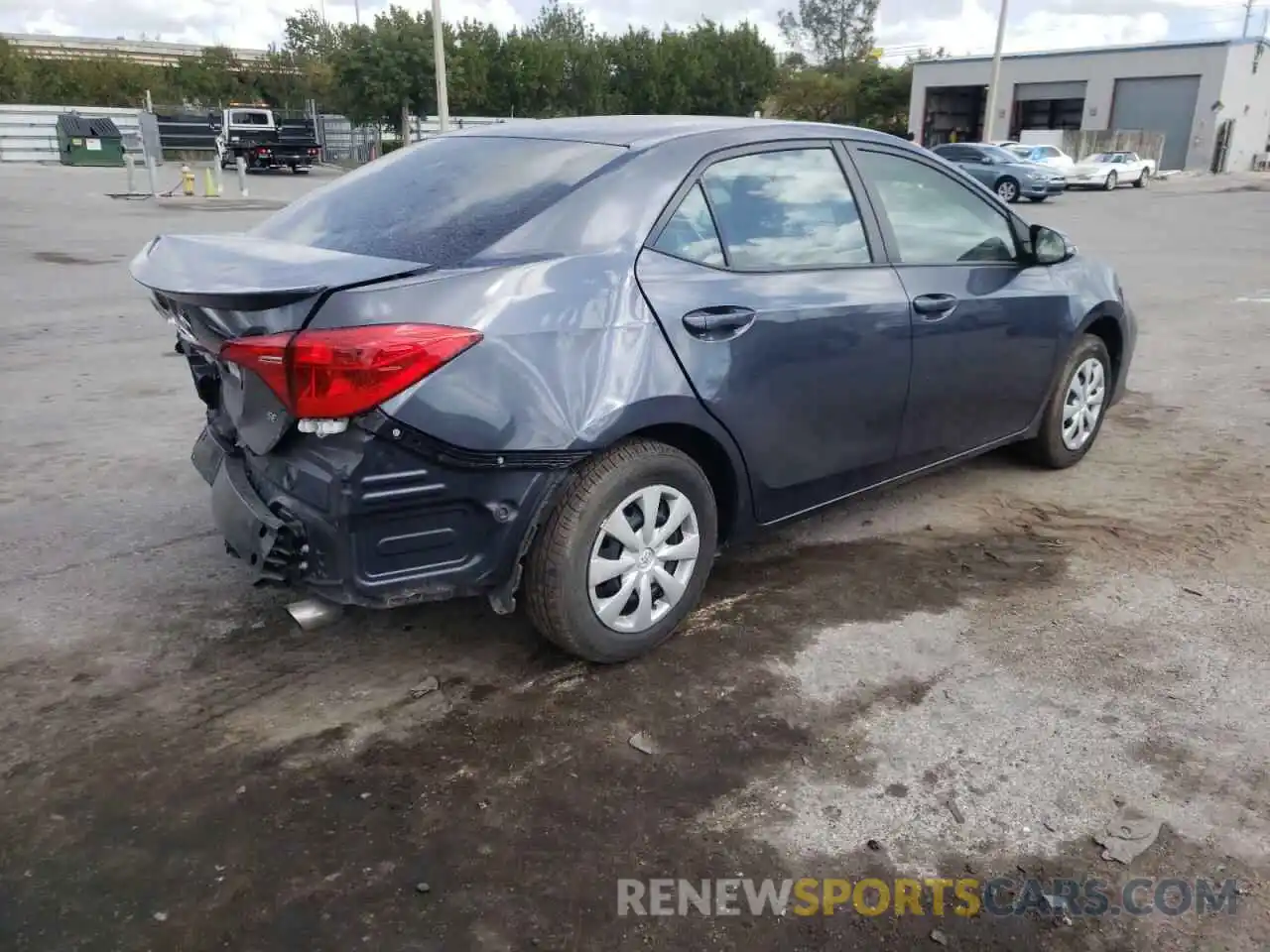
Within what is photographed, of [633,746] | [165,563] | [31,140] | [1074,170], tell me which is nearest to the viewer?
[633,746]

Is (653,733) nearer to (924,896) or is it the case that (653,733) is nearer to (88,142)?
(924,896)

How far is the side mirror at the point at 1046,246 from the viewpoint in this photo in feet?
15.4

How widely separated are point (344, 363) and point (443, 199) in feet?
3.10

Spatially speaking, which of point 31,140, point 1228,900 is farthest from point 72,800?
point 31,140

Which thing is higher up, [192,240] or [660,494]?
[192,240]

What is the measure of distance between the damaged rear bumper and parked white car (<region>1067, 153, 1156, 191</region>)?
3650cm

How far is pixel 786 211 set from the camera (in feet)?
12.2

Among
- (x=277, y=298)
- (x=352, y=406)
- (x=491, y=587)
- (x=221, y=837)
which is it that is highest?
(x=277, y=298)

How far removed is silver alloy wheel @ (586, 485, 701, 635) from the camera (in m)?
3.29

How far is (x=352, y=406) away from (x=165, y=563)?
6.30ft

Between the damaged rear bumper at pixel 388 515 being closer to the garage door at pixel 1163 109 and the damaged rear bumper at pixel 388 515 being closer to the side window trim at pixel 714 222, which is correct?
the side window trim at pixel 714 222

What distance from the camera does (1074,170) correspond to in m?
35.3

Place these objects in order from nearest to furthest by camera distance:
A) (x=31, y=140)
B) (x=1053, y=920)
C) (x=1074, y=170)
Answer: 1. (x=1053, y=920)
2. (x=1074, y=170)
3. (x=31, y=140)

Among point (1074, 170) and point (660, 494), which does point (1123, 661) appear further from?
point (1074, 170)
